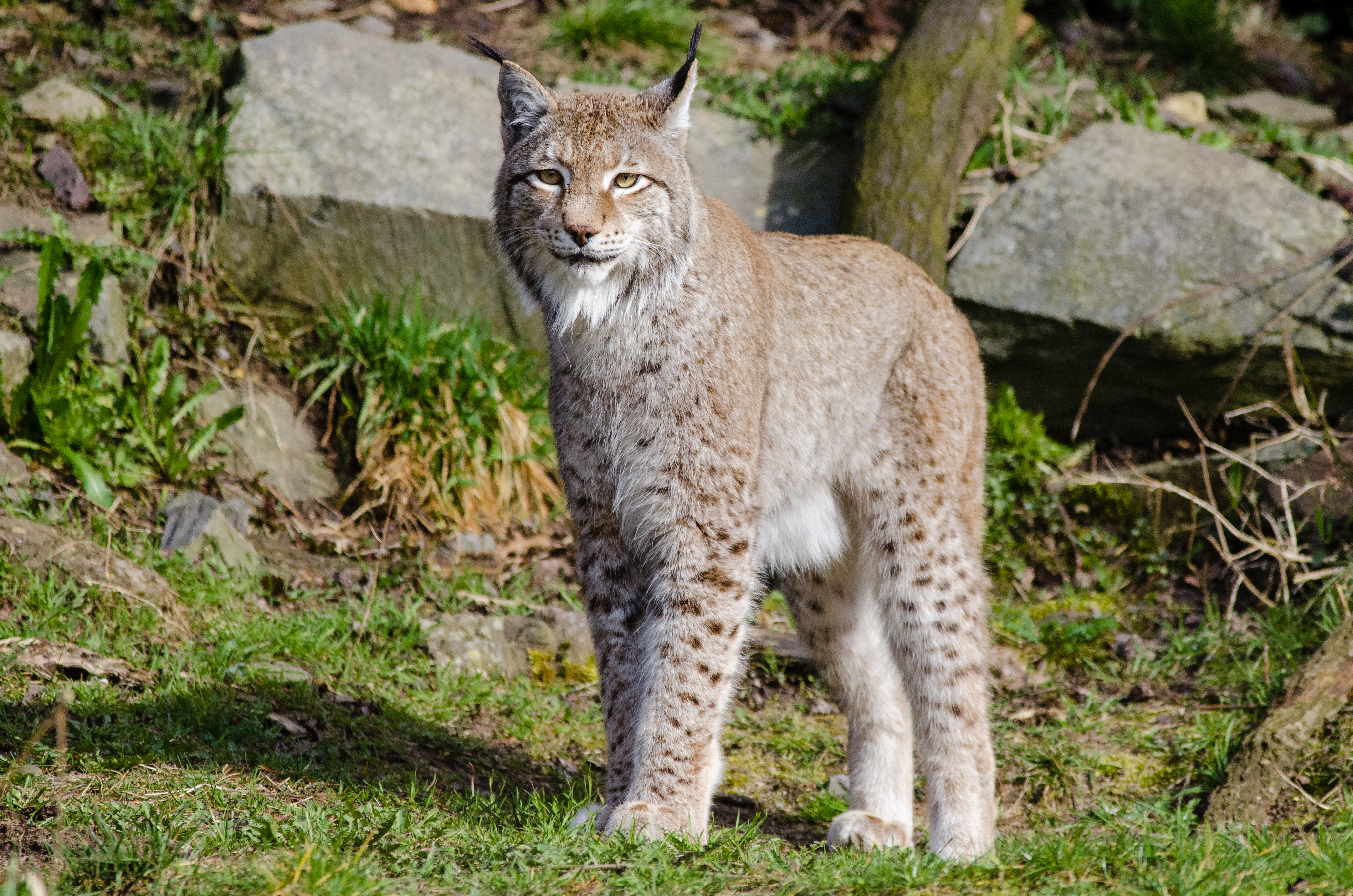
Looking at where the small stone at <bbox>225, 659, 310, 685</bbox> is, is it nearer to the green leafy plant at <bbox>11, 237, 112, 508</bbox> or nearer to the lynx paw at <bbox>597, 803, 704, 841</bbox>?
the green leafy plant at <bbox>11, 237, 112, 508</bbox>

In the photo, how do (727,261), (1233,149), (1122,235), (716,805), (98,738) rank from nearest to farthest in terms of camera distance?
(98,738)
(727,261)
(716,805)
(1122,235)
(1233,149)

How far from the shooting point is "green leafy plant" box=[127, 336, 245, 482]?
5.61 metres

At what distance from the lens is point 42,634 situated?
434 centimetres

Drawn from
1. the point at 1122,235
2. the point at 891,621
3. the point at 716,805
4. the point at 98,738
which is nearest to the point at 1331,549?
the point at 1122,235

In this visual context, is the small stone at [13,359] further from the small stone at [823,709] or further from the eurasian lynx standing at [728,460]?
the small stone at [823,709]

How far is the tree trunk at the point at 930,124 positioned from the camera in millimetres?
6266

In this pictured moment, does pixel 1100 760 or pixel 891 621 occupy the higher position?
pixel 891 621

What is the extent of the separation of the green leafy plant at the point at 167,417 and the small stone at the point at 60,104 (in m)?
1.68

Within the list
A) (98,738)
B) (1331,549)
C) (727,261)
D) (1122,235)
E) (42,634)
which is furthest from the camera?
(1122,235)

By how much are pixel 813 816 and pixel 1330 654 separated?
204 cm

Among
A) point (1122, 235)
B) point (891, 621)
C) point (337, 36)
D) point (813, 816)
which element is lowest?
point (813, 816)

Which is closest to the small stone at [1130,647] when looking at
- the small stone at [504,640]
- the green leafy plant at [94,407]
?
the small stone at [504,640]

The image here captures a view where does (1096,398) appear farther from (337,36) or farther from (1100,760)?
(337,36)

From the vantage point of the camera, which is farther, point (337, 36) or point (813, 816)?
point (337, 36)
